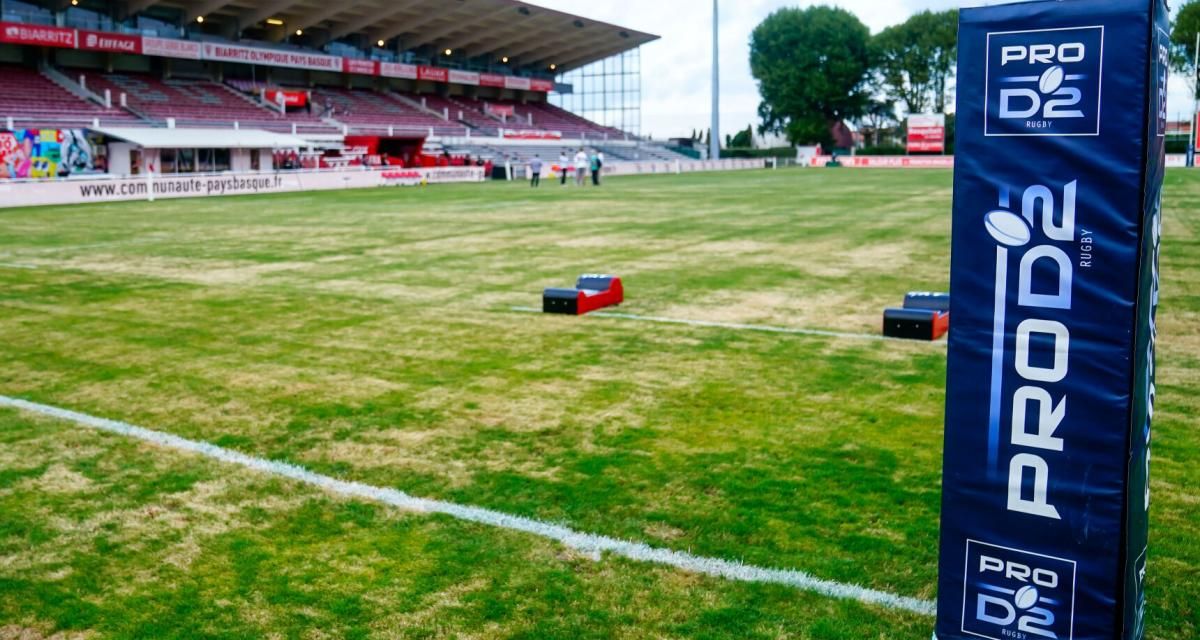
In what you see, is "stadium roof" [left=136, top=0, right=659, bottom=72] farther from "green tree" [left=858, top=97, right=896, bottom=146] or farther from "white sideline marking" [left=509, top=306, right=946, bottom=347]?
"white sideline marking" [left=509, top=306, right=946, bottom=347]

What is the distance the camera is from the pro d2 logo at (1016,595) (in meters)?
3.02

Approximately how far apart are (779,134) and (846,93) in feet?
24.4

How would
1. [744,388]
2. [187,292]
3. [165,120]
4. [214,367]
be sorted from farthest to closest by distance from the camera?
[165,120] < [187,292] < [214,367] < [744,388]

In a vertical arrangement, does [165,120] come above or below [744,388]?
above

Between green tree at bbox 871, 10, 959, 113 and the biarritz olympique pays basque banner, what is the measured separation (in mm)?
95559

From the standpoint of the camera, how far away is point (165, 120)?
4731 cm

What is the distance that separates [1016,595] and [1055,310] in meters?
0.89

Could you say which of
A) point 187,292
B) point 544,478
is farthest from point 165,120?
point 544,478

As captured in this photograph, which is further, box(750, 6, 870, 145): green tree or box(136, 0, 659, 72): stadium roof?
box(750, 6, 870, 145): green tree

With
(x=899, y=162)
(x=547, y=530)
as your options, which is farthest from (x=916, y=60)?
(x=547, y=530)

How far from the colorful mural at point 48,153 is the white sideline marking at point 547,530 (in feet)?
122

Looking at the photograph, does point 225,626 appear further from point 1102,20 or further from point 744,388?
point 744,388

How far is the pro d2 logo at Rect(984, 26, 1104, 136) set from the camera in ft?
9.00

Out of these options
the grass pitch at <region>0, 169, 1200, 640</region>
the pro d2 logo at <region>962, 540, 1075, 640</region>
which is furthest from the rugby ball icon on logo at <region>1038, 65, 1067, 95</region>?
the grass pitch at <region>0, 169, 1200, 640</region>
